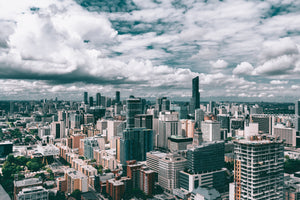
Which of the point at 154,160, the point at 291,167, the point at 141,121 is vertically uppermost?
the point at 141,121

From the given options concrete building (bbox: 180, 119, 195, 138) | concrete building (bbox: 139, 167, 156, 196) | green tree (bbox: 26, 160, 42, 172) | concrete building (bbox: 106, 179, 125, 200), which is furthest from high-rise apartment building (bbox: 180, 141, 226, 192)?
concrete building (bbox: 180, 119, 195, 138)

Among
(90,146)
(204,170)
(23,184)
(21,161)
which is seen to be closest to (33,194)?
(23,184)

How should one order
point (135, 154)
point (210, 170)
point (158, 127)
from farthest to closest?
point (158, 127) → point (135, 154) → point (210, 170)

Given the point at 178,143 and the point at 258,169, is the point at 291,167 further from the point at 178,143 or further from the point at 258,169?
the point at 258,169

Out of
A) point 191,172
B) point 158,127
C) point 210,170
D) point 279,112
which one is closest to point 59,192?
point 191,172

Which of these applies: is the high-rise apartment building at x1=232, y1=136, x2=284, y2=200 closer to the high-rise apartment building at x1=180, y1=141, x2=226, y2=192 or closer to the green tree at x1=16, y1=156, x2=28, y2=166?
the high-rise apartment building at x1=180, y1=141, x2=226, y2=192

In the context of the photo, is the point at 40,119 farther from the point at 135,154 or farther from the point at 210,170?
the point at 210,170

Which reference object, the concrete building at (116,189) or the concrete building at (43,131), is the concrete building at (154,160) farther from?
the concrete building at (43,131)

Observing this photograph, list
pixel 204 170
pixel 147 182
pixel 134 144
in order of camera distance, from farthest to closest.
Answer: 1. pixel 134 144
2. pixel 204 170
3. pixel 147 182
